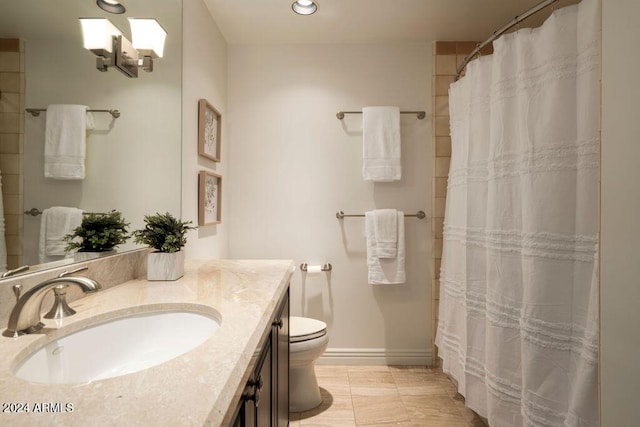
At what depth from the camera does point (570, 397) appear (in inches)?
49.3

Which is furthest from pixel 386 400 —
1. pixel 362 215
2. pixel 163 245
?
pixel 163 245

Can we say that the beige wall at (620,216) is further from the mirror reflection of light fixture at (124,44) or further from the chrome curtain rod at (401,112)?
the mirror reflection of light fixture at (124,44)

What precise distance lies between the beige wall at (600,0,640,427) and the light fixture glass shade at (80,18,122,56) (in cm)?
160

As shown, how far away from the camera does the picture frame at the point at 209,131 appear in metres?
2.01

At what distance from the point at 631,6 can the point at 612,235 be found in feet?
2.05

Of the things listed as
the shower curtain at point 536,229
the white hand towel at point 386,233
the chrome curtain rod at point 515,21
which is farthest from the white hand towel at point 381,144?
the shower curtain at point 536,229

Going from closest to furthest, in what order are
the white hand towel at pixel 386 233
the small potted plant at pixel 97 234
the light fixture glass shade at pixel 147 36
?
the small potted plant at pixel 97 234 → the light fixture glass shade at pixel 147 36 → the white hand towel at pixel 386 233

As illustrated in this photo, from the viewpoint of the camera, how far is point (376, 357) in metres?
2.57

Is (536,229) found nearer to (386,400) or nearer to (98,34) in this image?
(386,400)

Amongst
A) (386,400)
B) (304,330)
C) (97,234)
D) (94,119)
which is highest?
(94,119)

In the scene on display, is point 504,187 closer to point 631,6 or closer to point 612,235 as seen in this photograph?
point 612,235

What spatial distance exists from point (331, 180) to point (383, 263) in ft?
2.30

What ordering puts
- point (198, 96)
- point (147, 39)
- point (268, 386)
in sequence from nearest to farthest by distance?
point (268, 386)
point (147, 39)
point (198, 96)

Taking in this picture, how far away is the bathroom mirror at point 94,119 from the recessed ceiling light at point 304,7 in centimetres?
69
